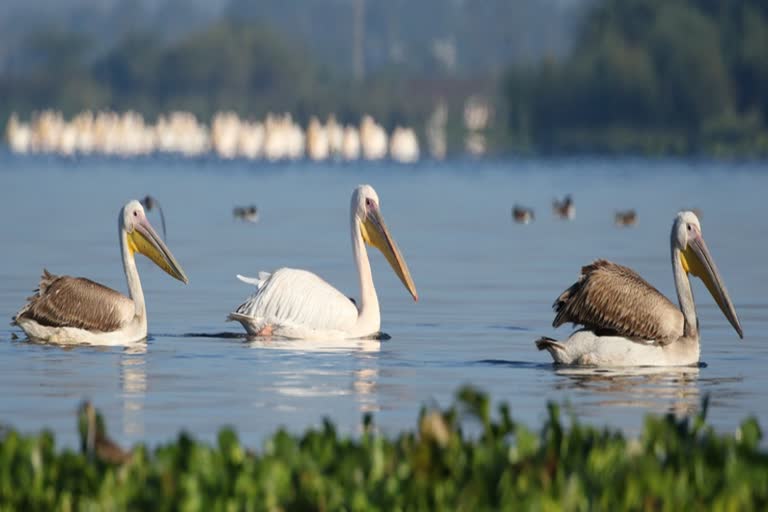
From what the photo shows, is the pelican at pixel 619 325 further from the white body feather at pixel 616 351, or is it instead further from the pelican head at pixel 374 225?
the pelican head at pixel 374 225

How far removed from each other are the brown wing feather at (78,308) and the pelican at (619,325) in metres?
2.81

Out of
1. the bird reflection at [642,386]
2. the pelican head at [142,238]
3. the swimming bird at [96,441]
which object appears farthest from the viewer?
the pelican head at [142,238]

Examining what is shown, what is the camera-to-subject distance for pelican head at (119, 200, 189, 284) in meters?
14.4

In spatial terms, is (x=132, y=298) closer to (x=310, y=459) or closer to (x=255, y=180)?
(x=310, y=459)

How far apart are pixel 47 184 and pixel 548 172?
17867 mm

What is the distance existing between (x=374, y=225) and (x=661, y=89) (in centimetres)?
6129

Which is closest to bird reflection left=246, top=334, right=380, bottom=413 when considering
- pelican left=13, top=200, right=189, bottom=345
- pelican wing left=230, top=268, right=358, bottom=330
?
pelican wing left=230, top=268, right=358, bottom=330

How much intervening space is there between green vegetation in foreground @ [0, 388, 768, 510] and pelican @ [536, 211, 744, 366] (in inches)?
173

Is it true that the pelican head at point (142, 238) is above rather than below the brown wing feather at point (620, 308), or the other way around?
above

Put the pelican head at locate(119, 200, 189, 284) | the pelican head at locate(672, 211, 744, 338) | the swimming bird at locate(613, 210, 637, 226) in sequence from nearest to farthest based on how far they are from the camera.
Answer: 1. the pelican head at locate(672, 211, 744, 338)
2. the pelican head at locate(119, 200, 189, 284)
3. the swimming bird at locate(613, 210, 637, 226)

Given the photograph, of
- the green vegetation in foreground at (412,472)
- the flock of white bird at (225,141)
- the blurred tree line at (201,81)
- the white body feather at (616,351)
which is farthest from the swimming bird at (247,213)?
the blurred tree line at (201,81)

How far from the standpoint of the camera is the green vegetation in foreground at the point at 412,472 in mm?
6816

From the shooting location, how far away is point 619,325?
12.2m

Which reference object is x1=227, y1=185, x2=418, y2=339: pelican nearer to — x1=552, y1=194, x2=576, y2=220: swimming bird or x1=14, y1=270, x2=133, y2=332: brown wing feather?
x1=14, y1=270, x2=133, y2=332: brown wing feather
